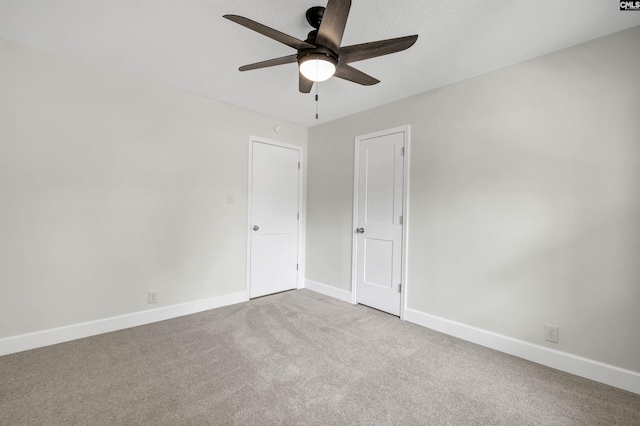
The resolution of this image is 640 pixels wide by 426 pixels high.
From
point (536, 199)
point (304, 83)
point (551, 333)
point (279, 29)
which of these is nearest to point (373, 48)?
point (304, 83)

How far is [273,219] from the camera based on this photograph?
384cm

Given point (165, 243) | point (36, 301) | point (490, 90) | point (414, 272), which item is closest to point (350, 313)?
point (414, 272)

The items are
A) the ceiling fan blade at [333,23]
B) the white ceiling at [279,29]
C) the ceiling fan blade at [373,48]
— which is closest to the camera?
the ceiling fan blade at [333,23]

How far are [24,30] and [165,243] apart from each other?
199cm

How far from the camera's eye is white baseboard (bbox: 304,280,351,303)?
3617 mm

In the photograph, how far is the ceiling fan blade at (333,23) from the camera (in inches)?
51.3

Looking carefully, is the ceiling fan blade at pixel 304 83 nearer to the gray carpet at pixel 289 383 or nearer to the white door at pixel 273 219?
the white door at pixel 273 219

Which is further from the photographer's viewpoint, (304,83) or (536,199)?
(536,199)

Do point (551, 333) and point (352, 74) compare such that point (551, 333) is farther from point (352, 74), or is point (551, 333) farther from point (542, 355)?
point (352, 74)

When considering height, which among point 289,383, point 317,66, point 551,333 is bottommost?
point 289,383

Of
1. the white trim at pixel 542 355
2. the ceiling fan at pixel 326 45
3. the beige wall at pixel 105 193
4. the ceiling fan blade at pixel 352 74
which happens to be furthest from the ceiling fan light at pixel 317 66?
the white trim at pixel 542 355

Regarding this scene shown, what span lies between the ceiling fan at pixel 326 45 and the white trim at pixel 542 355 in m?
2.44

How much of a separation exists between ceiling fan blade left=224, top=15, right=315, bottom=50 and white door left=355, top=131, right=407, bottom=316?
1.84 m

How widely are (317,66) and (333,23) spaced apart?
261 millimetres
